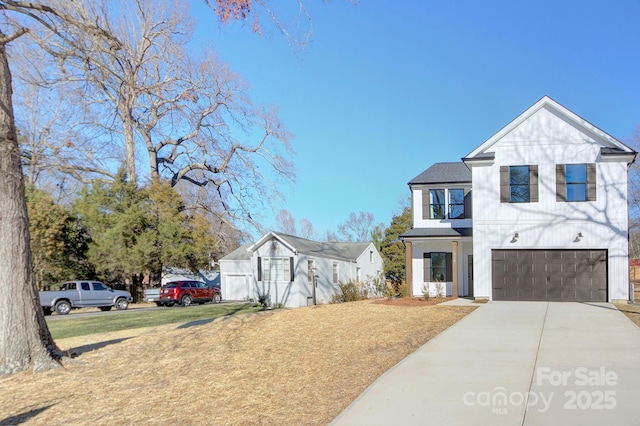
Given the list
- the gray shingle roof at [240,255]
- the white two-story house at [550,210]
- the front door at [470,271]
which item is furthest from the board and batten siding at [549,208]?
the gray shingle roof at [240,255]

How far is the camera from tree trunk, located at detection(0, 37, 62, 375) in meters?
9.53

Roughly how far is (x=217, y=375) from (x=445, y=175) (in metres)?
19.2

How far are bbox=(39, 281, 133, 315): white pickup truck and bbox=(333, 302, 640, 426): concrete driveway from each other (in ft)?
71.5

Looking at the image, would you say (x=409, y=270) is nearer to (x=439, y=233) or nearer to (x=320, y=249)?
(x=439, y=233)

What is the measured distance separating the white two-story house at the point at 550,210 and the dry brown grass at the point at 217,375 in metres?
7.57

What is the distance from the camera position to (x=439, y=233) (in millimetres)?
23875

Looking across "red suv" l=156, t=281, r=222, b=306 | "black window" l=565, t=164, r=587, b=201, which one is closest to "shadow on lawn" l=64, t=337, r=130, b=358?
"black window" l=565, t=164, r=587, b=201

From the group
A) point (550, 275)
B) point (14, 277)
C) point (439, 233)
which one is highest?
point (439, 233)

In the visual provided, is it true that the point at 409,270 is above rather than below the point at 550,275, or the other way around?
below

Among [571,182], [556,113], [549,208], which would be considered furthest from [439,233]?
[556,113]

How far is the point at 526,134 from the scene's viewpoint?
20.6 metres

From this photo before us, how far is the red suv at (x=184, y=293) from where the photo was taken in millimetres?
32000

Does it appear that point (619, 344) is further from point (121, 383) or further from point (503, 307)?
point (121, 383)

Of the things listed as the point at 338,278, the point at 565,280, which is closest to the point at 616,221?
the point at 565,280
